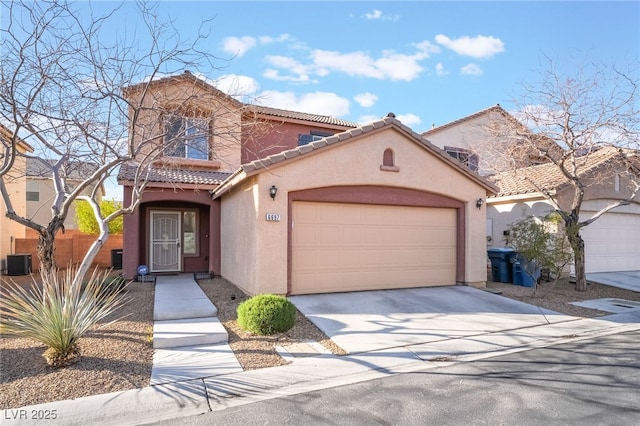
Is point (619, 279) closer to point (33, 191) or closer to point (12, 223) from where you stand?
point (12, 223)

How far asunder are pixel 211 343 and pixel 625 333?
8.16 meters

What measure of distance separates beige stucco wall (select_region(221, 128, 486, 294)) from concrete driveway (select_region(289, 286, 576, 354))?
1138mm

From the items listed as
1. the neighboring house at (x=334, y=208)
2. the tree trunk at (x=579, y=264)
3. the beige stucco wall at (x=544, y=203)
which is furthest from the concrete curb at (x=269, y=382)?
the beige stucco wall at (x=544, y=203)

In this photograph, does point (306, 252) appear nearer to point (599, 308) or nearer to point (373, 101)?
point (373, 101)

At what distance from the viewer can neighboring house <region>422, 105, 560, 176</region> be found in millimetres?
13602

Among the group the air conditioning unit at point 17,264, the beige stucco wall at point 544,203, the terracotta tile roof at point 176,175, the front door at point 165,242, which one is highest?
the terracotta tile roof at point 176,175

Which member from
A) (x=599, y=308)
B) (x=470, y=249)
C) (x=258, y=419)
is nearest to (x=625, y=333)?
(x=599, y=308)

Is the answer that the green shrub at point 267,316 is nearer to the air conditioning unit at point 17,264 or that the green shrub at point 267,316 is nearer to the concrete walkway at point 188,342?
the concrete walkway at point 188,342

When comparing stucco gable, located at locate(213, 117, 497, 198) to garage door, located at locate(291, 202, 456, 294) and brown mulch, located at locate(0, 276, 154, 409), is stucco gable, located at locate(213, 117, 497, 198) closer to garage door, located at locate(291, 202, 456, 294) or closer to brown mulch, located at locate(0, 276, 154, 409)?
garage door, located at locate(291, 202, 456, 294)

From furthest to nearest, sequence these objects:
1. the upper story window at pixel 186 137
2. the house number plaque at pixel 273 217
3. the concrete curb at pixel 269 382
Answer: the house number plaque at pixel 273 217
the upper story window at pixel 186 137
the concrete curb at pixel 269 382

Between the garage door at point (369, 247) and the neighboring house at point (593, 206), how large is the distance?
5012mm

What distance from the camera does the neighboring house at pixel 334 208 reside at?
9625mm

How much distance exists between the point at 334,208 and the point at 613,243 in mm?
13025

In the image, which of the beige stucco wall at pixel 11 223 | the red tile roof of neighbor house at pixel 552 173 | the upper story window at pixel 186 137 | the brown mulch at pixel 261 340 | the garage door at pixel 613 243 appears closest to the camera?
the brown mulch at pixel 261 340
